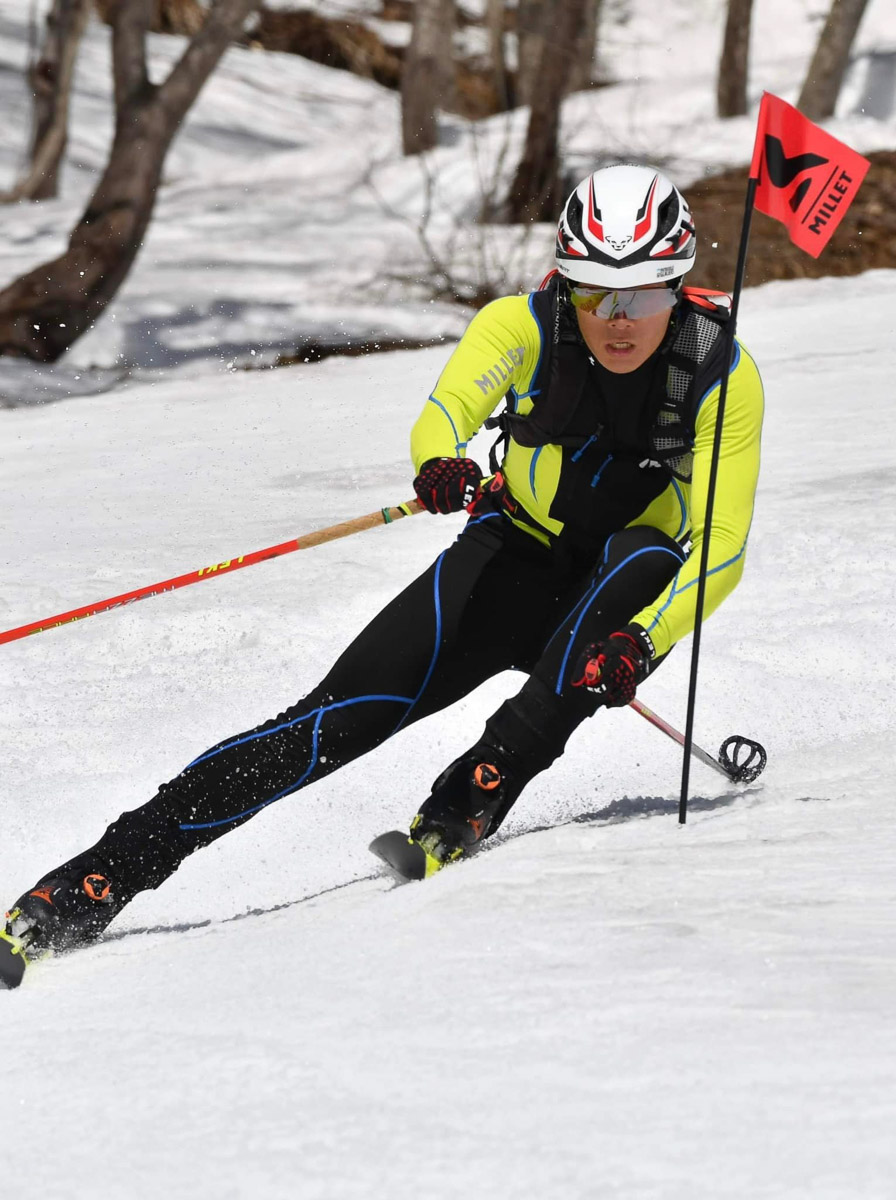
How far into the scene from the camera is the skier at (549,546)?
3248 mm

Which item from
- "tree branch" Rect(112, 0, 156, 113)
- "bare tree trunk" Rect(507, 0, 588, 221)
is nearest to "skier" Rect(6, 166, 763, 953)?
"tree branch" Rect(112, 0, 156, 113)

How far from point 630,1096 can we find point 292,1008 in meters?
0.68

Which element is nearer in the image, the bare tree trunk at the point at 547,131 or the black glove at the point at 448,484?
the black glove at the point at 448,484

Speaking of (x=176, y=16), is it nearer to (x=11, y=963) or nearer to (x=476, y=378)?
(x=476, y=378)

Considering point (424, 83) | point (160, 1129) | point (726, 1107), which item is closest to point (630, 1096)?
point (726, 1107)

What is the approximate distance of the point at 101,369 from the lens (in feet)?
40.9

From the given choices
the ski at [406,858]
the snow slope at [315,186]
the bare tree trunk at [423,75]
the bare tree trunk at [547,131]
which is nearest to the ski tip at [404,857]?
the ski at [406,858]

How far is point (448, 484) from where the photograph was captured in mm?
3270

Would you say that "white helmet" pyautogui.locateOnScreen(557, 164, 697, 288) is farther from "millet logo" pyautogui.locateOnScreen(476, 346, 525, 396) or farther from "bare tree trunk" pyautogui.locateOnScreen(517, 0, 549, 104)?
"bare tree trunk" pyautogui.locateOnScreen(517, 0, 549, 104)

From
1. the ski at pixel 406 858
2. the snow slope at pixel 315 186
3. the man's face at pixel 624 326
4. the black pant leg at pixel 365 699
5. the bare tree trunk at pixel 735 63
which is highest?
the man's face at pixel 624 326

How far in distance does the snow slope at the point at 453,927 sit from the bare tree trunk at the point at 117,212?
5096 millimetres

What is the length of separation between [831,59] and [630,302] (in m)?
15.1

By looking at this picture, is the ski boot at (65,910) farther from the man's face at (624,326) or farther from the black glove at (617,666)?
the man's face at (624,326)

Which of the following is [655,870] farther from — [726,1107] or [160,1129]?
[160,1129]
